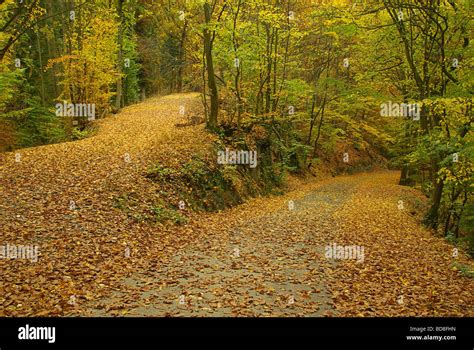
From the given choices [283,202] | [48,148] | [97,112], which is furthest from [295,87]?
[48,148]

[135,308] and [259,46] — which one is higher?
[259,46]

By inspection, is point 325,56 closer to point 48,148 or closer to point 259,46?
point 259,46

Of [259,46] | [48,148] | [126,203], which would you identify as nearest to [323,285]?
[126,203]

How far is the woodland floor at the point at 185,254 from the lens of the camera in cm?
700

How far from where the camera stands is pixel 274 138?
25516 mm

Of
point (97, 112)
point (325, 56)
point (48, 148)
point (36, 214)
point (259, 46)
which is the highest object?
point (325, 56)

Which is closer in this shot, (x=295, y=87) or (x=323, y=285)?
(x=323, y=285)

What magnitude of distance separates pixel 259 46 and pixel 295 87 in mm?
3937

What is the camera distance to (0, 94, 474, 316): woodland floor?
7.00 meters

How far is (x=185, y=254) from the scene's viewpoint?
33.3 feet

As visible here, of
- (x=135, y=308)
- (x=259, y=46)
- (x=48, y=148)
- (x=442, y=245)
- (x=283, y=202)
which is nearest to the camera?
(x=135, y=308)

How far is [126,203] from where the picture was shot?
12.2 meters

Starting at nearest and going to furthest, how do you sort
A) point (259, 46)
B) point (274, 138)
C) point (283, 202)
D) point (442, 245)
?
point (442, 245) < point (283, 202) < point (259, 46) < point (274, 138)

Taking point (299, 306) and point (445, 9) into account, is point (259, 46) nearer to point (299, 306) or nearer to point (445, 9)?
point (445, 9)
